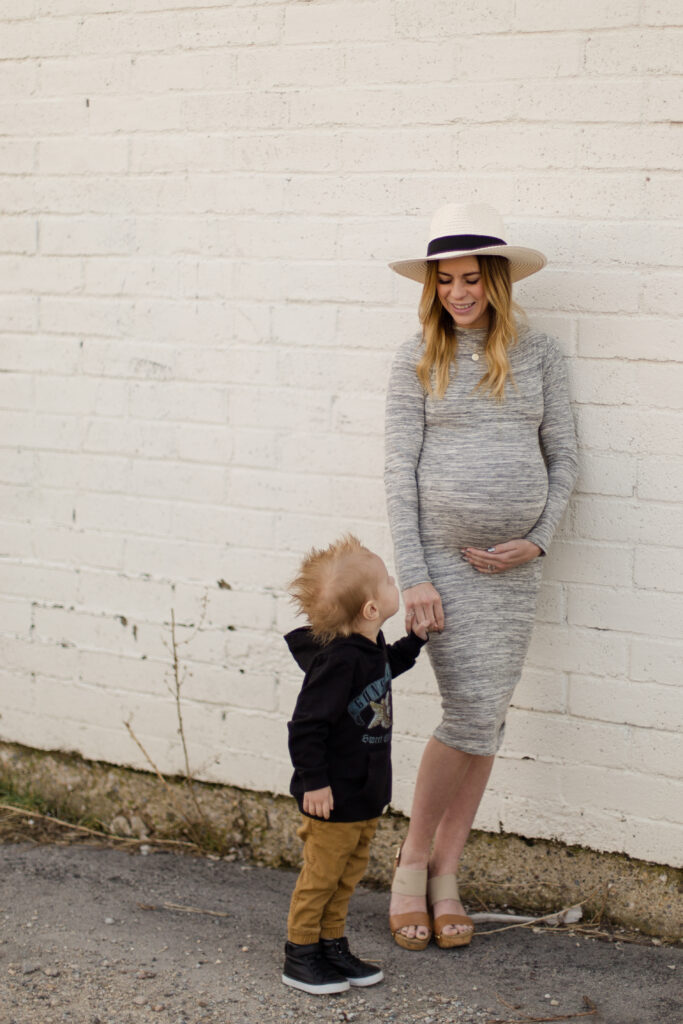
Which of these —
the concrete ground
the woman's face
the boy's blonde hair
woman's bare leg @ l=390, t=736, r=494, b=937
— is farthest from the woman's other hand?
the concrete ground

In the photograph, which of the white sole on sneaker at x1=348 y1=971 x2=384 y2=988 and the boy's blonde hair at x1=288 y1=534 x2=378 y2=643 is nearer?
the boy's blonde hair at x1=288 y1=534 x2=378 y2=643

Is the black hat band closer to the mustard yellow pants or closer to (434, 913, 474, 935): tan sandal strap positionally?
the mustard yellow pants

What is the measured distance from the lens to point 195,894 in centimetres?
340

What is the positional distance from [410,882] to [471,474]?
1.21 m

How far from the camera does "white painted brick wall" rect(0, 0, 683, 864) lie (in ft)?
10.00

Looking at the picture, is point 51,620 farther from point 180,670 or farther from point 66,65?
point 66,65

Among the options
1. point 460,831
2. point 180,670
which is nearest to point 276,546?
point 180,670

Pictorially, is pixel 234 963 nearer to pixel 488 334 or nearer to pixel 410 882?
pixel 410 882

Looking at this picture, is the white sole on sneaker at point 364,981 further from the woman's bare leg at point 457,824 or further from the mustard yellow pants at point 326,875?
the woman's bare leg at point 457,824

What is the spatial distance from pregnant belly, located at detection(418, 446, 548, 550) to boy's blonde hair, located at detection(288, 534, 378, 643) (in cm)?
35

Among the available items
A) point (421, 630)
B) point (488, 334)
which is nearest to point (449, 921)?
point (421, 630)

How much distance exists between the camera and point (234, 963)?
2977 millimetres

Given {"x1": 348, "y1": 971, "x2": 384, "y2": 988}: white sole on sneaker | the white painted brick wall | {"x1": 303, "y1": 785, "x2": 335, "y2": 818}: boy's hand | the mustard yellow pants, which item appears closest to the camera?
{"x1": 303, "y1": 785, "x2": 335, "y2": 818}: boy's hand

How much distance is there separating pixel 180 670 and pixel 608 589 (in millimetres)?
1480
